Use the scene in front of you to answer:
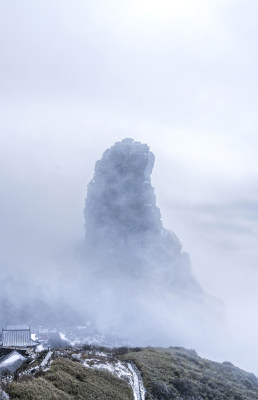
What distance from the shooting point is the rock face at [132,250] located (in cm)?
13050

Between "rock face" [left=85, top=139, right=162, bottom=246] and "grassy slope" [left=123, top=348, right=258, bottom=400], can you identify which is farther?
"rock face" [left=85, top=139, right=162, bottom=246]

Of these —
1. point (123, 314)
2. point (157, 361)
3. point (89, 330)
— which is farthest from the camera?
point (123, 314)

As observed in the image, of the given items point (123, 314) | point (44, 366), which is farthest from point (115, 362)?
point (123, 314)

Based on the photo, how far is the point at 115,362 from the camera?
47250mm

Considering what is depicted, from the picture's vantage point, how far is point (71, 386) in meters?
33.9

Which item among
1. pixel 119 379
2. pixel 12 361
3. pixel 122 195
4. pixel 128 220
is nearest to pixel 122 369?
pixel 119 379

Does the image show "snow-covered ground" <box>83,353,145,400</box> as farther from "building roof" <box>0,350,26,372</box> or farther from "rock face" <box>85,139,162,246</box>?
"rock face" <box>85,139,162,246</box>

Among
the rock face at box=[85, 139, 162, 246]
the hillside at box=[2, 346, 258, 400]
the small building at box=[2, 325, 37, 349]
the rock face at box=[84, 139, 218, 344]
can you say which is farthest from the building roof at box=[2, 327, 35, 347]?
the rock face at box=[85, 139, 162, 246]

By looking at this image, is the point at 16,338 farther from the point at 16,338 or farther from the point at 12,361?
the point at 12,361

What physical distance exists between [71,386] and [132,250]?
10081 cm

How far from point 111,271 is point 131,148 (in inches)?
1642

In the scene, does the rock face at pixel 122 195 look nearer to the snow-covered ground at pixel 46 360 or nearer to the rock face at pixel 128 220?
the rock face at pixel 128 220

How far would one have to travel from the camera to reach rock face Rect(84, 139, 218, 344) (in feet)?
428

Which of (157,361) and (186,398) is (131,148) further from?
(186,398)
